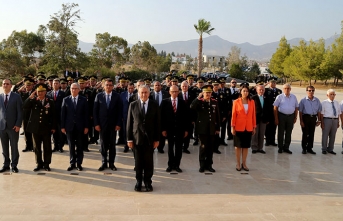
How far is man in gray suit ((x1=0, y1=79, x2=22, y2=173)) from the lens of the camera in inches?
254

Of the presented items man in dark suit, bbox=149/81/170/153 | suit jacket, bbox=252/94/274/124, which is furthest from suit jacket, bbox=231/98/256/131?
man in dark suit, bbox=149/81/170/153

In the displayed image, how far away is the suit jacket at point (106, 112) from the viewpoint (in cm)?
675

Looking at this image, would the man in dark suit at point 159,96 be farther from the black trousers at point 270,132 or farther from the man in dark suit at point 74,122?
the black trousers at point 270,132

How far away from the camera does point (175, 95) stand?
6914 millimetres

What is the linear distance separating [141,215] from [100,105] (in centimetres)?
310

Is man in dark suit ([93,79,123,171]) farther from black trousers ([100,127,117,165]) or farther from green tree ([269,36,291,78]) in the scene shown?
green tree ([269,36,291,78])

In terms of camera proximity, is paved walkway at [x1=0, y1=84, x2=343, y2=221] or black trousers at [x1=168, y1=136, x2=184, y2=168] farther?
black trousers at [x1=168, y1=136, x2=184, y2=168]

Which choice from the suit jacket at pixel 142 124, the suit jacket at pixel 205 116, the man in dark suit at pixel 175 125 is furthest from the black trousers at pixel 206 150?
the suit jacket at pixel 142 124

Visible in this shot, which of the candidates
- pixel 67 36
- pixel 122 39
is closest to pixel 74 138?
pixel 67 36

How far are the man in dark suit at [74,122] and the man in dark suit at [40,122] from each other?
0.92ft

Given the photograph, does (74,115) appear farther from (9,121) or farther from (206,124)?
(206,124)

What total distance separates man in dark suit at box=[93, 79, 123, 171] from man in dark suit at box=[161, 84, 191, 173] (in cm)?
103

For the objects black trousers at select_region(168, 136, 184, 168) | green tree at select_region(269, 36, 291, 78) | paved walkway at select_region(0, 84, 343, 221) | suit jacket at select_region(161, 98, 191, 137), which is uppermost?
green tree at select_region(269, 36, 291, 78)

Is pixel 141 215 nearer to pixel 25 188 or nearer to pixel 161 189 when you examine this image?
pixel 161 189
